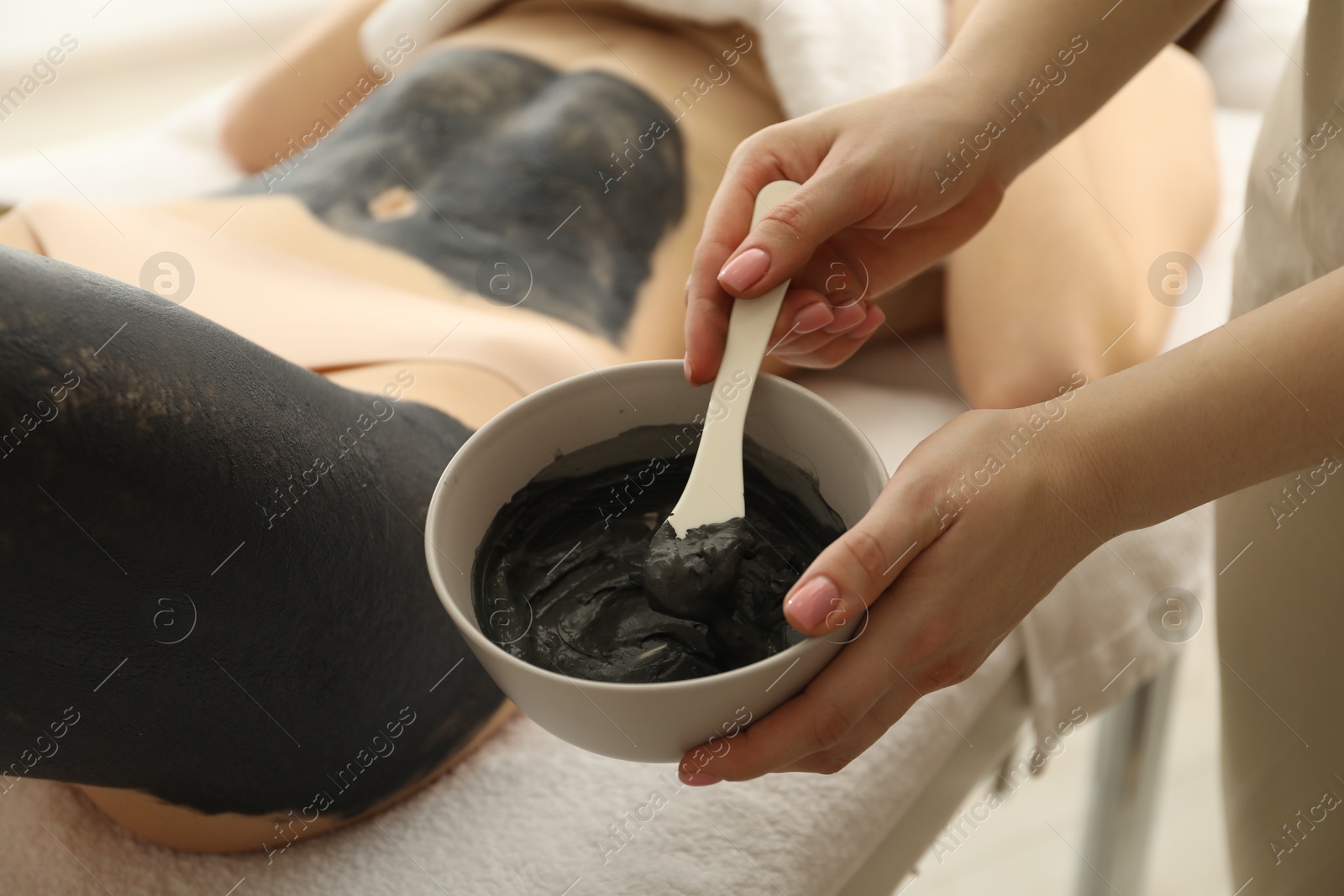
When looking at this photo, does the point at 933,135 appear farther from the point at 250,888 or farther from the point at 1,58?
the point at 1,58

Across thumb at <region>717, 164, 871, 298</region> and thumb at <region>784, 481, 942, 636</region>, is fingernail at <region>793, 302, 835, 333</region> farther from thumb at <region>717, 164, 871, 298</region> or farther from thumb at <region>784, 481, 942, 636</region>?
thumb at <region>784, 481, 942, 636</region>

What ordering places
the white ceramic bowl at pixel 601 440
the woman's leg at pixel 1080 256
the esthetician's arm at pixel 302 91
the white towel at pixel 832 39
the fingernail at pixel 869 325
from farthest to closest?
1. the esthetician's arm at pixel 302 91
2. the white towel at pixel 832 39
3. the woman's leg at pixel 1080 256
4. the fingernail at pixel 869 325
5. the white ceramic bowl at pixel 601 440

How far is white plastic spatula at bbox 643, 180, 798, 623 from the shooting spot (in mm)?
509

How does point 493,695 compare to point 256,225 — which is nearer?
point 493,695

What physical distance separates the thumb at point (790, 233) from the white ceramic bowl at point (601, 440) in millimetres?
59

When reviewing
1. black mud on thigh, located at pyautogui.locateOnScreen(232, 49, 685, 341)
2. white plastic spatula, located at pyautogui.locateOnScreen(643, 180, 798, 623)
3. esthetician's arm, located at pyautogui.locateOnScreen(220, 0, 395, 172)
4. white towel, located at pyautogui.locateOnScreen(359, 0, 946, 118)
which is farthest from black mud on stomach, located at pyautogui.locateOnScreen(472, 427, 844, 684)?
esthetician's arm, located at pyautogui.locateOnScreen(220, 0, 395, 172)

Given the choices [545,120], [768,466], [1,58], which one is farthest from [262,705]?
[1,58]

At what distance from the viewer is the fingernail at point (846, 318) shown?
64cm

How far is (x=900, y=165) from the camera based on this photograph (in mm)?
625

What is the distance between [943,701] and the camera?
0.72 m

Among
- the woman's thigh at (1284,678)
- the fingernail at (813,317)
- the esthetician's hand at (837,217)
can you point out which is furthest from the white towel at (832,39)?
the woman's thigh at (1284,678)

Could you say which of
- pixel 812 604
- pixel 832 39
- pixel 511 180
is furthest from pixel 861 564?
pixel 832 39

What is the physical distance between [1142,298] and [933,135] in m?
0.34

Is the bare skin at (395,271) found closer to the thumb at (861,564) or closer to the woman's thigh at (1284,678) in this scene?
the thumb at (861,564)
